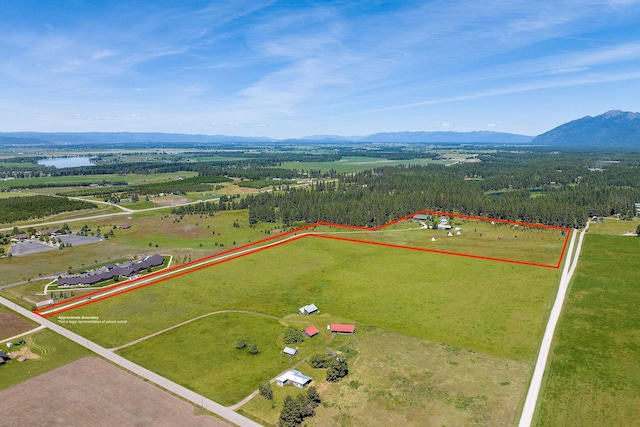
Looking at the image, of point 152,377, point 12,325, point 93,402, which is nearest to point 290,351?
point 152,377

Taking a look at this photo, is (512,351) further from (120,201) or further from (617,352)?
(120,201)

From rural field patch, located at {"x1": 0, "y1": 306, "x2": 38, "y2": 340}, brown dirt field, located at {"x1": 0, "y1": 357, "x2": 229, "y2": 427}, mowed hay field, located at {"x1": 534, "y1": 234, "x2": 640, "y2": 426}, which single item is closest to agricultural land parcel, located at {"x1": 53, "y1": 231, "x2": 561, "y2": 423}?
mowed hay field, located at {"x1": 534, "y1": 234, "x2": 640, "y2": 426}

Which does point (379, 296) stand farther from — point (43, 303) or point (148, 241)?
point (148, 241)

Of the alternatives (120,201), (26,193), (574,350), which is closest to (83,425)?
(574,350)

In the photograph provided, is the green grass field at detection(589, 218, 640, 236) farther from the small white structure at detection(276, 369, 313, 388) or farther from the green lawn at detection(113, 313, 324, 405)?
the small white structure at detection(276, 369, 313, 388)

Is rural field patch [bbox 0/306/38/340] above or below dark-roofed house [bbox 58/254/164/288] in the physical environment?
below
